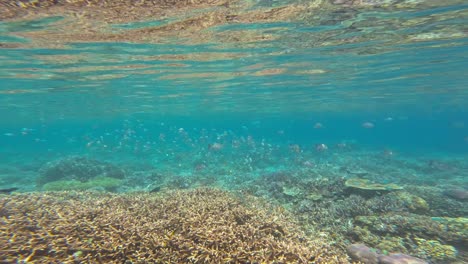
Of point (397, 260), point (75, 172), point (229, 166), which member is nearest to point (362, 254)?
point (397, 260)

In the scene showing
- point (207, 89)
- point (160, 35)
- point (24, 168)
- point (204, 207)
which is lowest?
point (24, 168)

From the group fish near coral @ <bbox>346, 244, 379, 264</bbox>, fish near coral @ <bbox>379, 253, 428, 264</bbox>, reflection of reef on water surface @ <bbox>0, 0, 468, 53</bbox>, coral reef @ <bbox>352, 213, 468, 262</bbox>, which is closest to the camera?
fish near coral @ <bbox>379, 253, 428, 264</bbox>

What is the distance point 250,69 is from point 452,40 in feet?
49.8

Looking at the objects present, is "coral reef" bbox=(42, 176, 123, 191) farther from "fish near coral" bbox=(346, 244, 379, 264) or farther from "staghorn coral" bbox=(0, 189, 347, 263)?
"fish near coral" bbox=(346, 244, 379, 264)

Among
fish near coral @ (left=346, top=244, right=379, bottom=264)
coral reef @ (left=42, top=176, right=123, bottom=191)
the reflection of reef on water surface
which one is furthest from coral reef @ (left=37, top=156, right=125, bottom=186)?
fish near coral @ (left=346, top=244, right=379, bottom=264)

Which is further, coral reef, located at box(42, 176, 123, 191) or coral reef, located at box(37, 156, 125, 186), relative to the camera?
coral reef, located at box(37, 156, 125, 186)

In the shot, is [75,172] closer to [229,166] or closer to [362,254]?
[229,166]

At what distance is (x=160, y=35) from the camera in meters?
14.7

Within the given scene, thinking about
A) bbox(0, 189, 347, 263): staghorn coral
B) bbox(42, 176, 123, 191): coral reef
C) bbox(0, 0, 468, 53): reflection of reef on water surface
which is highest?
bbox(0, 0, 468, 53): reflection of reef on water surface

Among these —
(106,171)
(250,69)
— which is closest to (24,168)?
(106,171)

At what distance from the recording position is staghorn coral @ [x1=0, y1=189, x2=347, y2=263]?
14.6ft

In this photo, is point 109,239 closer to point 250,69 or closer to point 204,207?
point 204,207

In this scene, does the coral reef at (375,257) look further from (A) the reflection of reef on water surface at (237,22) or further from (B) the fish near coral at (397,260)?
(A) the reflection of reef on water surface at (237,22)

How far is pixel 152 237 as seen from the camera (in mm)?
4992
